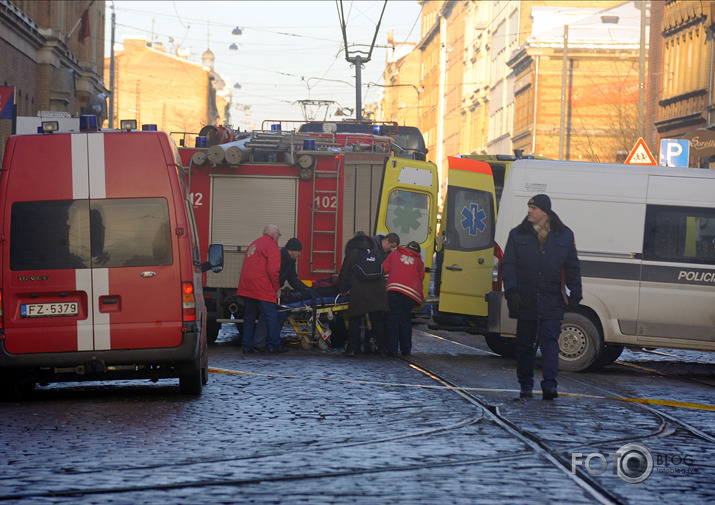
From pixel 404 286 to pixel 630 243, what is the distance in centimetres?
347

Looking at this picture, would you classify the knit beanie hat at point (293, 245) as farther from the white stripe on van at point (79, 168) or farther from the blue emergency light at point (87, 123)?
the white stripe on van at point (79, 168)

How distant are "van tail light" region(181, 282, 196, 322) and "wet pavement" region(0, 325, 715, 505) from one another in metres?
0.75

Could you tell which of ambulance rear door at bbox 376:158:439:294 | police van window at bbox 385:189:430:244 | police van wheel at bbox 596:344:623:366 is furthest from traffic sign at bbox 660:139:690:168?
police van wheel at bbox 596:344:623:366

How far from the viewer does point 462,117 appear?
9644 centimetres

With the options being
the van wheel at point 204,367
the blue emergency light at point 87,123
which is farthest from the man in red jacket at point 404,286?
the blue emergency light at point 87,123

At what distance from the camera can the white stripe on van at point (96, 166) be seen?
35.6ft

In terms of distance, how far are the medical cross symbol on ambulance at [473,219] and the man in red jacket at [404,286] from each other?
0.83m

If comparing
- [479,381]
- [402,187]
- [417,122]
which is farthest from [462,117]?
[479,381]

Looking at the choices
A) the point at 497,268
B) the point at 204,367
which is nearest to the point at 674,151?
the point at 497,268

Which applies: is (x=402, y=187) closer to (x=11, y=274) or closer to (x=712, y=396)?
(x=712, y=396)

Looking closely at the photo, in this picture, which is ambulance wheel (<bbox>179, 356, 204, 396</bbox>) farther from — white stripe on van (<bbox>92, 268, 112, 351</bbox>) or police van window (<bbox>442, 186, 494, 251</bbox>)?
police van window (<bbox>442, 186, 494, 251</bbox>)

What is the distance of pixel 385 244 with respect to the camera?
59.1ft

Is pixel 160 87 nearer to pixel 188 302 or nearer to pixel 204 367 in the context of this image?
pixel 204 367

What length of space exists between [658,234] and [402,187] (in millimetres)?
5288
